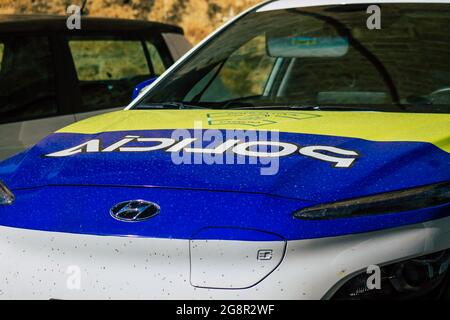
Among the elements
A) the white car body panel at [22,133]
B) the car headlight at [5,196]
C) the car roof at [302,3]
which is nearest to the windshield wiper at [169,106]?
the car roof at [302,3]

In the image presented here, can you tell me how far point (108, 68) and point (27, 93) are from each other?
3.27 ft

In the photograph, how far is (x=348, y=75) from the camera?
443 centimetres

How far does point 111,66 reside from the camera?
293 inches

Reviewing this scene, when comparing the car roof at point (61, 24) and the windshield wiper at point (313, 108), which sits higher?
the windshield wiper at point (313, 108)

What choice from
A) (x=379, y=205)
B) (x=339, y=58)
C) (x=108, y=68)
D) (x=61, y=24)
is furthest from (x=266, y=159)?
(x=108, y=68)

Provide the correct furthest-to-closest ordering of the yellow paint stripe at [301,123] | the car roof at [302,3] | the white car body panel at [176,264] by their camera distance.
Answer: the car roof at [302,3], the yellow paint stripe at [301,123], the white car body panel at [176,264]

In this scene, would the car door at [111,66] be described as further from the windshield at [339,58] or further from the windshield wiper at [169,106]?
the windshield wiper at [169,106]

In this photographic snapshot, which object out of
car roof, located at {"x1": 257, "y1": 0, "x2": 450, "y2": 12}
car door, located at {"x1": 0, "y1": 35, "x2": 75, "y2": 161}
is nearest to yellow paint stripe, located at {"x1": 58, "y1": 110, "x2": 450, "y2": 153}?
car roof, located at {"x1": 257, "y1": 0, "x2": 450, "y2": 12}

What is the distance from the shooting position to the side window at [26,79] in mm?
6266

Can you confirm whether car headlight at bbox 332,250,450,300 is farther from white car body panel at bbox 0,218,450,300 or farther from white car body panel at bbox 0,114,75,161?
white car body panel at bbox 0,114,75,161

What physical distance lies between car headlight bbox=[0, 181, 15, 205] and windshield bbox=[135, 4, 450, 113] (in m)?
1.05

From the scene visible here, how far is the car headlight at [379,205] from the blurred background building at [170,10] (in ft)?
51.8
